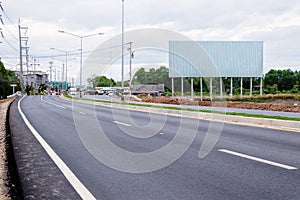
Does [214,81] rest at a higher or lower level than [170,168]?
higher

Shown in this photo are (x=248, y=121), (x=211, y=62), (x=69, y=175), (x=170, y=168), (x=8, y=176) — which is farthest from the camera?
(x=211, y=62)

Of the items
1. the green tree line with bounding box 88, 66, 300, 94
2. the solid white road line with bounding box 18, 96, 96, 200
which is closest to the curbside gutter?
the solid white road line with bounding box 18, 96, 96, 200

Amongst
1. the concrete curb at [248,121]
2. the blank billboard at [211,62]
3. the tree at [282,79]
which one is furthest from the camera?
→ the tree at [282,79]

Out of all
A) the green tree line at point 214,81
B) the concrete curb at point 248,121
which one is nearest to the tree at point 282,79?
the green tree line at point 214,81

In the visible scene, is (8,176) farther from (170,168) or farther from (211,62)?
(211,62)

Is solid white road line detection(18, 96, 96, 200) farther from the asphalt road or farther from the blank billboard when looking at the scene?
the blank billboard

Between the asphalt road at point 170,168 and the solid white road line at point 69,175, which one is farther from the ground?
the asphalt road at point 170,168

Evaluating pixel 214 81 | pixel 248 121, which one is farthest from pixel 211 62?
pixel 248 121

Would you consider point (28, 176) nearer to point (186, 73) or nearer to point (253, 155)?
point (253, 155)

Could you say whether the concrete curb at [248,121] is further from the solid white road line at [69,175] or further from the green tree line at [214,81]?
the solid white road line at [69,175]

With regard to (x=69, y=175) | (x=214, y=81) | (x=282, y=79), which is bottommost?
(x=69, y=175)

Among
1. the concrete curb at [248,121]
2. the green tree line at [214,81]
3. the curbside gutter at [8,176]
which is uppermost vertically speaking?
the green tree line at [214,81]

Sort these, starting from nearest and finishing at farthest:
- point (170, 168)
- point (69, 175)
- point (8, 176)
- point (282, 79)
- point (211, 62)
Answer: point (8, 176)
point (69, 175)
point (170, 168)
point (211, 62)
point (282, 79)

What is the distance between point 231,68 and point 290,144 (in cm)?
4349
